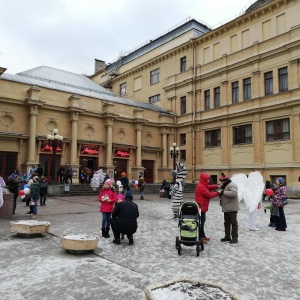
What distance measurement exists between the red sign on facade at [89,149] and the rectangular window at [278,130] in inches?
644

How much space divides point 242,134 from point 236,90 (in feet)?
15.0

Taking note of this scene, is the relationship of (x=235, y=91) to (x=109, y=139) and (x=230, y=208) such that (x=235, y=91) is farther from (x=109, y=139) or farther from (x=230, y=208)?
(x=230, y=208)

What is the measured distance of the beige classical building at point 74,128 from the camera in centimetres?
2567

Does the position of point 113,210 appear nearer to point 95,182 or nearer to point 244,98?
point 95,182

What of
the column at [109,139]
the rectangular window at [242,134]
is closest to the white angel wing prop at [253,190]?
the rectangular window at [242,134]

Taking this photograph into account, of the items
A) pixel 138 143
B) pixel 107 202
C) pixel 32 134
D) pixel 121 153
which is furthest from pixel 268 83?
pixel 107 202

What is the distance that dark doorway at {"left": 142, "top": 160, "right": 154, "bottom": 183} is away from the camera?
34.6m

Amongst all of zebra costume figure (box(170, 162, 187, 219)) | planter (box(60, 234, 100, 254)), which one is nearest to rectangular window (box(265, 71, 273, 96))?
zebra costume figure (box(170, 162, 187, 219))

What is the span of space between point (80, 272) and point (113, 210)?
3059mm

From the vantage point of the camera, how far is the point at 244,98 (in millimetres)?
29625

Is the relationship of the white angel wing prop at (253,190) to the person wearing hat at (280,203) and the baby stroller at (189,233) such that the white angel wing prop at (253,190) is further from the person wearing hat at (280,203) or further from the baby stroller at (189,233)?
the baby stroller at (189,233)

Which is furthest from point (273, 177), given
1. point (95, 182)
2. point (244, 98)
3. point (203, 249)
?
point (203, 249)

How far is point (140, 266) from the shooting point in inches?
243

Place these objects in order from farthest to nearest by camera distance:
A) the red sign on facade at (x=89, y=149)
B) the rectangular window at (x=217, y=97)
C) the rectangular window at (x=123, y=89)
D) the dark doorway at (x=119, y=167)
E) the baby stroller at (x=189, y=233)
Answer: the rectangular window at (x=123, y=89) < the rectangular window at (x=217, y=97) < the dark doorway at (x=119, y=167) < the red sign on facade at (x=89, y=149) < the baby stroller at (x=189, y=233)
